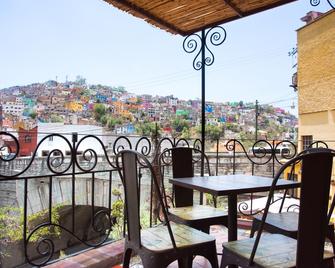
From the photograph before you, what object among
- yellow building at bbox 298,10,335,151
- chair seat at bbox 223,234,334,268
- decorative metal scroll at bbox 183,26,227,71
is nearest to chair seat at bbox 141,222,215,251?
chair seat at bbox 223,234,334,268

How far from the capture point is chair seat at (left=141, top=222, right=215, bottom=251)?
1453 mm

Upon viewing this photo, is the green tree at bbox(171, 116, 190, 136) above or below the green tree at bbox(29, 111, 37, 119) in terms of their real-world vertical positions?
below

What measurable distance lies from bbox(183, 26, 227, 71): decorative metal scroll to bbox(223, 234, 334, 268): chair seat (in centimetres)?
227

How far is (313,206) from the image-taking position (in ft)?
3.96

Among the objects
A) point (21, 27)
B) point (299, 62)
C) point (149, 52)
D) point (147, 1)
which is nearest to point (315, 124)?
point (299, 62)

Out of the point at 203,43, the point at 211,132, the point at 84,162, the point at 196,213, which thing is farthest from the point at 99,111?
the point at 196,213

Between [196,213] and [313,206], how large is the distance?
3.34 ft

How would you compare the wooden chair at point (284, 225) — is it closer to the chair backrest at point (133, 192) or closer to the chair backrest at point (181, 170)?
the chair backrest at point (181, 170)

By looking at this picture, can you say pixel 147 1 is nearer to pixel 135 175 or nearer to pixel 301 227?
pixel 135 175

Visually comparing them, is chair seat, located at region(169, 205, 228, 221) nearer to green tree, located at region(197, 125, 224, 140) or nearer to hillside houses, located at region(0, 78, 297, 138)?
green tree, located at region(197, 125, 224, 140)

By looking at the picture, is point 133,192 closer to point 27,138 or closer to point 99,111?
point 27,138

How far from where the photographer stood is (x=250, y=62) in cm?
3128

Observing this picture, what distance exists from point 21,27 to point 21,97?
26.8 metres

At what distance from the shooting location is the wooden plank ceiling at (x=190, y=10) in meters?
2.69
